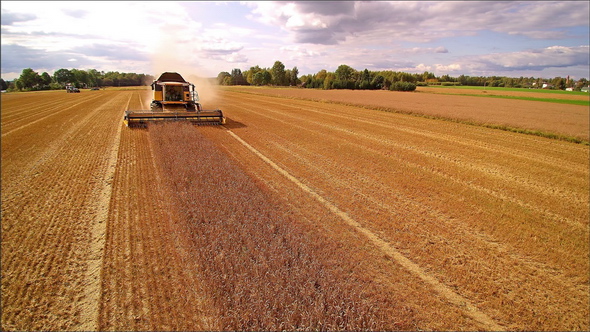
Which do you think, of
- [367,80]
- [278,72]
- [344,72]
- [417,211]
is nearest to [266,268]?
[417,211]

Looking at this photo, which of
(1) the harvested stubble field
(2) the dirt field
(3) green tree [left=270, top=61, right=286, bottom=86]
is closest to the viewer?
(1) the harvested stubble field

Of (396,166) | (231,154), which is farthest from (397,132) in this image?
(231,154)

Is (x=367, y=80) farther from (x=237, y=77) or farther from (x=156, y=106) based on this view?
(x=156, y=106)

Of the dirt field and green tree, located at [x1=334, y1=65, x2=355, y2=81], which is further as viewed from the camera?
green tree, located at [x1=334, y1=65, x2=355, y2=81]

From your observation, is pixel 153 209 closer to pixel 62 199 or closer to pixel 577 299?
pixel 62 199

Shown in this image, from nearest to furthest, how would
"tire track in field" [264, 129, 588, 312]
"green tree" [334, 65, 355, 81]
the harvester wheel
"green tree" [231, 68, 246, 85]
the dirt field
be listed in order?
1. "tire track in field" [264, 129, 588, 312]
2. the harvester wheel
3. the dirt field
4. "green tree" [334, 65, 355, 81]
5. "green tree" [231, 68, 246, 85]

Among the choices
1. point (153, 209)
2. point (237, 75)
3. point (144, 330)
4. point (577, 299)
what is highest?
point (237, 75)

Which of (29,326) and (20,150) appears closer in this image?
(29,326)

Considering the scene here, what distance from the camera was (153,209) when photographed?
5.97 metres

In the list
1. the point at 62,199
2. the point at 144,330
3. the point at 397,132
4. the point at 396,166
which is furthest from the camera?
the point at 397,132

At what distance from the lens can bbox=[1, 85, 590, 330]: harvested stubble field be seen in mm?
3412

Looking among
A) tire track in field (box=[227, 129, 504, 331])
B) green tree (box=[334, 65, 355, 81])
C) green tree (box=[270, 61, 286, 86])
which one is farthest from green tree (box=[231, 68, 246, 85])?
tire track in field (box=[227, 129, 504, 331])

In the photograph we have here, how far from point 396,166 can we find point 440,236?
15.0 feet

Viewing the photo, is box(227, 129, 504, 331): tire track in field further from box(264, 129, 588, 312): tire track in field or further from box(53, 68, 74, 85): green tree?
box(53, 68, 74, 85): green tree
